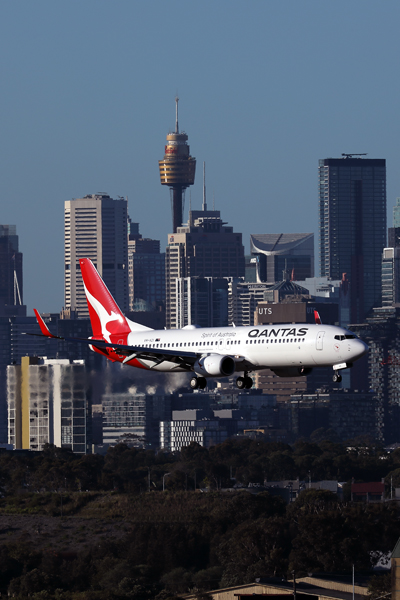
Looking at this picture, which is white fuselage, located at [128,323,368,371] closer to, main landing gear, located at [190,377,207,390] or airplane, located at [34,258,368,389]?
airplane, located at [34,258,368,389]

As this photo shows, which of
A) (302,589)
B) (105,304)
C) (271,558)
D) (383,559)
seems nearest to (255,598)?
(302,589)

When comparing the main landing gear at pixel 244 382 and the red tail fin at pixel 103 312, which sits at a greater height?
the red tail fin at pixel 103 312

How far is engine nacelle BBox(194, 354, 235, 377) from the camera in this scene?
119m

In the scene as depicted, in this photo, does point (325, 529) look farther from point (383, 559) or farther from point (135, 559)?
point (135, 559)

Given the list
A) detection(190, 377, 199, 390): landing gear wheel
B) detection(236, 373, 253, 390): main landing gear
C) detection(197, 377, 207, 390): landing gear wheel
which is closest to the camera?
detection(236, 373, 253, 390): main landing gear

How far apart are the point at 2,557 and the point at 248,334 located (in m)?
66.2

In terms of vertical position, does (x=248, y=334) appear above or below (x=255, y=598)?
above

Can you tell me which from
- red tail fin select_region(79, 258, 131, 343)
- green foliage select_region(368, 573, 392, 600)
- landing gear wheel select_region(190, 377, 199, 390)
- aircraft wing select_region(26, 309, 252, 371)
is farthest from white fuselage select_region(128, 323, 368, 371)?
green foliage select_region(368, 573, 392, 600)

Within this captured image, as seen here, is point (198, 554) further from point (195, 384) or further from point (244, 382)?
point (244, 382)

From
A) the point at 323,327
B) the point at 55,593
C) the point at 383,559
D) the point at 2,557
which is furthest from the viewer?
the point at 383,559

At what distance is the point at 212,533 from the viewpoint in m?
194

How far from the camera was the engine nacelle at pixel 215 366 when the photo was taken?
119 metres

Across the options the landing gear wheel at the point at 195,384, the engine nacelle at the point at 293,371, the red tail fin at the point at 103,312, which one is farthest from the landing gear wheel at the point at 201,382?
the red tail fin at the point at 103,312

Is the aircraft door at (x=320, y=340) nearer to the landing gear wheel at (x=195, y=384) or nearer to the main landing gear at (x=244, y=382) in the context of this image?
the main landing gear at (x=244, y=382)
